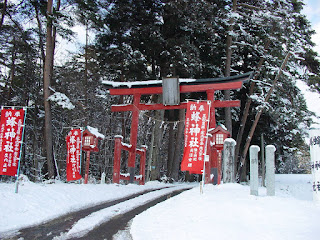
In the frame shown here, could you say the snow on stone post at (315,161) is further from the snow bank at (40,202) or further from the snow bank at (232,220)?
the snow bank at (40,202)

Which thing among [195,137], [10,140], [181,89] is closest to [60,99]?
[10,140]

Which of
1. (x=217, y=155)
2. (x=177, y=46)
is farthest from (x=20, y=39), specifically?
(x=217, y=155)

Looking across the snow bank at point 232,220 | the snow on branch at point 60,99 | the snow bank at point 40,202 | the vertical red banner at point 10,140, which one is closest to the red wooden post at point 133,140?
the snow on branch at point 60,99

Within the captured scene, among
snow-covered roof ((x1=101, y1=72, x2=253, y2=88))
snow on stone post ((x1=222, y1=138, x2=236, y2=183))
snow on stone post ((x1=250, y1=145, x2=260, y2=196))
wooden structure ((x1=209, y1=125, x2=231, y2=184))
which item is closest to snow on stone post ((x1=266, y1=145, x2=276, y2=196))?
snow on stone post ((x1=250, y1=145, x2=260, y2=196))

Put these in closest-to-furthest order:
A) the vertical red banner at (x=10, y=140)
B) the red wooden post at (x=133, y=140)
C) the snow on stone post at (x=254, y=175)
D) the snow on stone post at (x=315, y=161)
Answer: the snow on stone post at (x=315, y=161) < the snow on stone post at (x=254, y=175) < the vertical red banner at (x=10, y=140) < the red wooden post at (x=133, y=140)

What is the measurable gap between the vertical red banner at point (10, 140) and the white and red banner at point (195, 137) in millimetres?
5186

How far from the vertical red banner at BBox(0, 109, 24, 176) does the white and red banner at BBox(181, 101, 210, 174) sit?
5.19 m

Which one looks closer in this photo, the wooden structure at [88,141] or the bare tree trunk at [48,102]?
the wooden structure at [88,141]

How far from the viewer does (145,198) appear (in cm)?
926

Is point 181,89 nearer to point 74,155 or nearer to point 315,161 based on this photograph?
point 74,155

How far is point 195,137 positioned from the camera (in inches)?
402

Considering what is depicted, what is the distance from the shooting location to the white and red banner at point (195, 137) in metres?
9.72

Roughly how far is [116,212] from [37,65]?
1621cm

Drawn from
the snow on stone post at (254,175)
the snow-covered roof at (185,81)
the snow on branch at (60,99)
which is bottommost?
the snow on stone post at (254,175)
